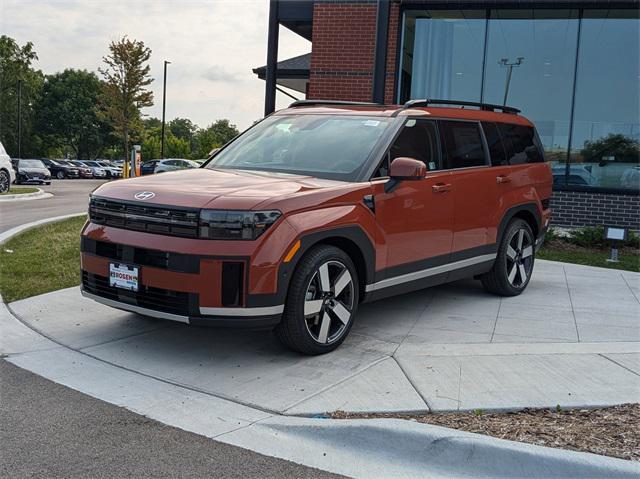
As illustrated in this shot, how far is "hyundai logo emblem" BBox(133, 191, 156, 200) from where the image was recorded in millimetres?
4758

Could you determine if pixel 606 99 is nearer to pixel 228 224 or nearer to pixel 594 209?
pixel 594 209

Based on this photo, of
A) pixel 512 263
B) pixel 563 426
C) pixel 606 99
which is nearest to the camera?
pixel 563 426

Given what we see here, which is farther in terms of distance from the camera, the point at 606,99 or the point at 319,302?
the point at 606,99

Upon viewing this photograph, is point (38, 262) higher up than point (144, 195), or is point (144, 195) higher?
point (144, 195)

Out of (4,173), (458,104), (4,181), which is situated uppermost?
(458,104)

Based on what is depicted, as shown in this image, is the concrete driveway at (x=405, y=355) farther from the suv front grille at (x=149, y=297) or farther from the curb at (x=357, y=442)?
the suv front grille at (x=149, y=297)

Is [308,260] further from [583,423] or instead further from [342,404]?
[583,423]

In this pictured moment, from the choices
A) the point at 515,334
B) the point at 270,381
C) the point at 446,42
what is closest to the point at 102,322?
the point at 270,381

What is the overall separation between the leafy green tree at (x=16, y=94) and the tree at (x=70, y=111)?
111cm

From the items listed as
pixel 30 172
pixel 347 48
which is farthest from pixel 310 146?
pixel 30 172

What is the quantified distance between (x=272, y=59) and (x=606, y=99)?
20.8 ft

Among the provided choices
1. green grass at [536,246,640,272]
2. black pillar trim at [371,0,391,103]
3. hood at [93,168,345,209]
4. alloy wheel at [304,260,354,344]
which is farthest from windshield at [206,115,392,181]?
black pillar trim at [371,0,391,103]

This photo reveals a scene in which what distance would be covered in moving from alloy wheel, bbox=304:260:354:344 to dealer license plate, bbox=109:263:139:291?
47.4 inches

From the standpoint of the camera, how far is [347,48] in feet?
42.2
